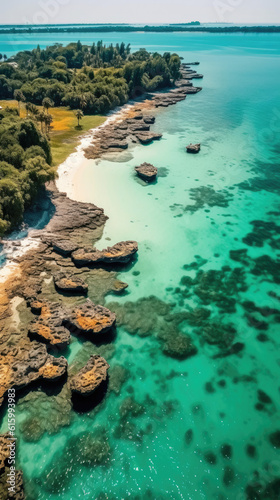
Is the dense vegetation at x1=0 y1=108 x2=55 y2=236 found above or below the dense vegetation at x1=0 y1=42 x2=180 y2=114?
below

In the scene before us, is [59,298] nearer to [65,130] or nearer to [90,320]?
[90,320]

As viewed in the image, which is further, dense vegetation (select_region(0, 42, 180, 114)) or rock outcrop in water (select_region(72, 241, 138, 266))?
dense vegetation (select_region(0, 42, 180, 114))

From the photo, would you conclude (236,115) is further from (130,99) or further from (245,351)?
(245,351)

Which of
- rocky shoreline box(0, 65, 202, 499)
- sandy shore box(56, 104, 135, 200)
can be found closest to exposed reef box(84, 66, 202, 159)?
sandy shore box(56, 104, 135, 200)

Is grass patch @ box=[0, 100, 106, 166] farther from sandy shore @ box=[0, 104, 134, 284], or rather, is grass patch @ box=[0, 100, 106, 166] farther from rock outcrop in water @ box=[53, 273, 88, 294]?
rock outcrop in water @ box=[53, 273, 88, 294]

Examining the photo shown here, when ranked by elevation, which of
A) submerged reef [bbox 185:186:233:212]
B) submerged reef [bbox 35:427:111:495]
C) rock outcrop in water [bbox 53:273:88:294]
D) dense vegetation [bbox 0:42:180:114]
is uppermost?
dense vegetation [bbox 0:42:180:114]

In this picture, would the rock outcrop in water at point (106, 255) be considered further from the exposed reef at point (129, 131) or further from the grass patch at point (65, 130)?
the exposed reef at point (129, 131)

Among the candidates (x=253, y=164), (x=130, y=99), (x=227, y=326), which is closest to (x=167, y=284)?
(x=227, y=326)
